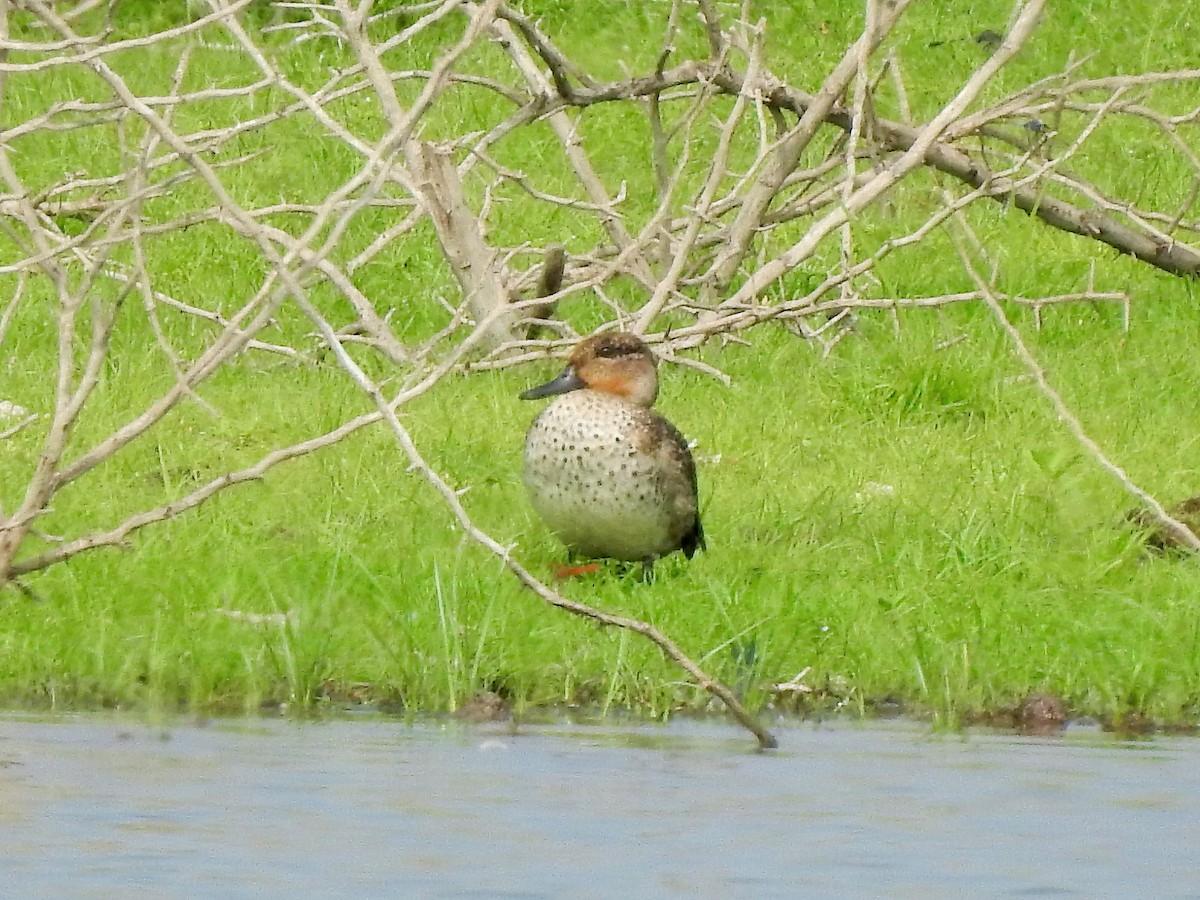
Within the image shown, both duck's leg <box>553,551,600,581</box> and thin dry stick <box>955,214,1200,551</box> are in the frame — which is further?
duck's leg <box>553,551,600,581</box>

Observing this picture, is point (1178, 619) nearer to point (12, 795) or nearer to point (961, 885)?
point (961, 885)

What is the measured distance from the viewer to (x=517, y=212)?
40.9 ft

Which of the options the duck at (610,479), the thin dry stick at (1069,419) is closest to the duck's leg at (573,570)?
the duck at (610,479)

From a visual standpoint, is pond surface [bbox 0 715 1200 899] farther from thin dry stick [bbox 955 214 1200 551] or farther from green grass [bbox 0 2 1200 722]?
thin dry stick [bbox 955 214 1200 551]

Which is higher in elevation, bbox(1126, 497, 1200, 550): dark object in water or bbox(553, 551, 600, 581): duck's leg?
bbox(1126, 497, 1200, 550): dark object in water

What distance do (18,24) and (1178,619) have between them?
9703 mm

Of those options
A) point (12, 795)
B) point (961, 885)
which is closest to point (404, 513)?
point (12, 795)

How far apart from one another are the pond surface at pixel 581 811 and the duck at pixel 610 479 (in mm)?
1223

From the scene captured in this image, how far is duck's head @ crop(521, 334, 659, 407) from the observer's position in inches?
299

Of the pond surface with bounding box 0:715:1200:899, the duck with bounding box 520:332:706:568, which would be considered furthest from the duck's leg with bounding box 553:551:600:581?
the pond surface with bounding box 0:715:1200:899

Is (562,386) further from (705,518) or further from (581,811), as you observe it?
(581,811)

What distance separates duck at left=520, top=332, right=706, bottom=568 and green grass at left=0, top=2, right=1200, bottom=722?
0.13 meters

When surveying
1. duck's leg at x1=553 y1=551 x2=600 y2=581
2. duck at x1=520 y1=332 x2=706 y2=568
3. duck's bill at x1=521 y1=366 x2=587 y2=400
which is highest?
duck's bill at x1=521 y1=366 x2=587 y2=400

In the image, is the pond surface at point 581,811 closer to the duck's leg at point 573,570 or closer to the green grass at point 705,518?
the green grass at point 705,518
